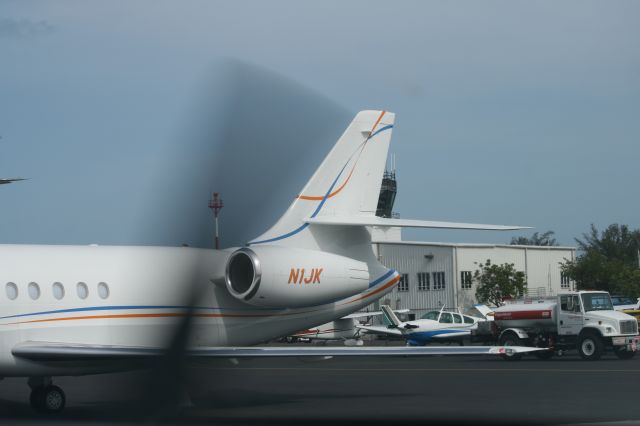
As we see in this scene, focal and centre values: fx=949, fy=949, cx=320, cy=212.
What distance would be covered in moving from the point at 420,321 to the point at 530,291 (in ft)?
76.6

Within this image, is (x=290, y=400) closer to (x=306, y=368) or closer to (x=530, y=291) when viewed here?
(x=306, y=368)

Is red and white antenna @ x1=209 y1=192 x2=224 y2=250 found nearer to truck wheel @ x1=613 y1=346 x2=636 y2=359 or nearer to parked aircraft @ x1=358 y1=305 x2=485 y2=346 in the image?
truck wheel @ x1=613 y1=346 x2=636 y2=359

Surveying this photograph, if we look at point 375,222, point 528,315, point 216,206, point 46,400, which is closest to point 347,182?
point 375,222

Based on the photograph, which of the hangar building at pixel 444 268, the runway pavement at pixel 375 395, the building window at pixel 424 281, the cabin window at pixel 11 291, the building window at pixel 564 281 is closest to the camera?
the runway pavement at pixel 375 395

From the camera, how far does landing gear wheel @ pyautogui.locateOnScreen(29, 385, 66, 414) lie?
52.0 feet

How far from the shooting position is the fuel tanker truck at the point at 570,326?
96.8 feet

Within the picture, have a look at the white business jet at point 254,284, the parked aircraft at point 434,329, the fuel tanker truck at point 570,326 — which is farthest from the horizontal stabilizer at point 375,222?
the parked aircraft at point 434,329

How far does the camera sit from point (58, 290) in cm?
1585

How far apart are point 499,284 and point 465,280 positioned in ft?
8.91

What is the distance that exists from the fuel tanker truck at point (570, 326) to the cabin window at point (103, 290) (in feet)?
54.2

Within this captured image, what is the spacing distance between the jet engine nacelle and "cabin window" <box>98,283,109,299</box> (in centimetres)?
229

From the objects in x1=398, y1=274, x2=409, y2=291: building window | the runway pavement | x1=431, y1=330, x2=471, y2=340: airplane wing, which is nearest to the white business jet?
the runway pavement

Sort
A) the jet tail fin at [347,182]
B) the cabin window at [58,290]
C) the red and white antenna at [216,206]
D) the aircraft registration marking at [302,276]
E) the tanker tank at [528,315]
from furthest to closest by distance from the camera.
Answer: the tanker tank at [528,315] < the jet tail fin at [347,182] < the aircraft registration marking at [302,276] < the cabin window at [58,290] < the red and white antenna at [216,206]

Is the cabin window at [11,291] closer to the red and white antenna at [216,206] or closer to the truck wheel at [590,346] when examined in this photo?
the red and white antenna at [216,206]
